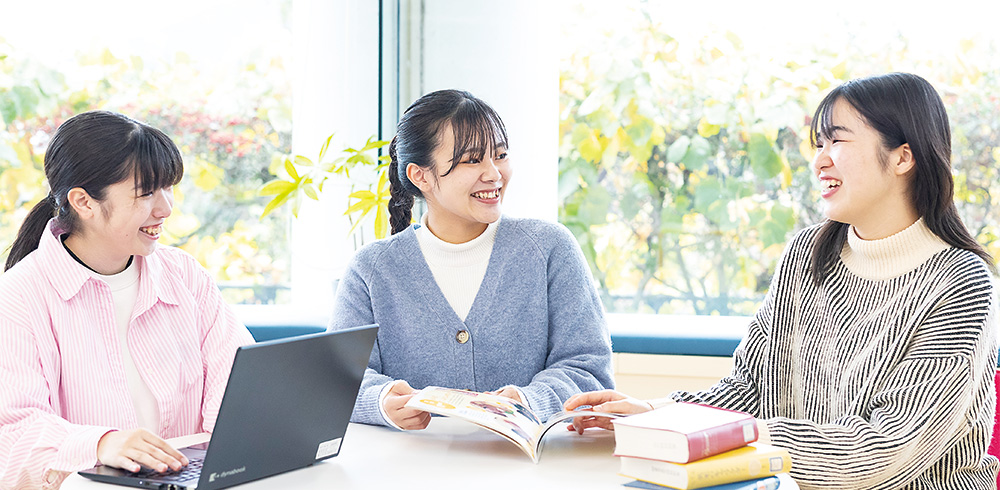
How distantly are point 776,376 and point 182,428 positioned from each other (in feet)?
3.73

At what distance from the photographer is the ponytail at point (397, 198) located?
81.2 inches

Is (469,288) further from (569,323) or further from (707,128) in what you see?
(707,128)

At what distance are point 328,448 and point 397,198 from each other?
2.77ft

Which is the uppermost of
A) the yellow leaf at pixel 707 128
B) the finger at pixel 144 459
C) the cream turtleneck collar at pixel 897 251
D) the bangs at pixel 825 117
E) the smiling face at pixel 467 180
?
the bangs at pixel 825 117

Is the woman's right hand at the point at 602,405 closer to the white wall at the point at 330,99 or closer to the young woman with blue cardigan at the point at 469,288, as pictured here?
the young woman with blue cardigan at the point at 469,288

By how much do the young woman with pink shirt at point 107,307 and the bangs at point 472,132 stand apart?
1.79 ft

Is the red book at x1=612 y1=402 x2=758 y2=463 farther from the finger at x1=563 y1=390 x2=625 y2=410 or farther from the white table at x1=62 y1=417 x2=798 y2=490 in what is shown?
the finger at x1=563 y1=390 x2=625 y2=410

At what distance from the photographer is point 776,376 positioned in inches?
69.8

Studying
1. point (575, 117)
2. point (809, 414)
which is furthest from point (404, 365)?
point (575, 117)

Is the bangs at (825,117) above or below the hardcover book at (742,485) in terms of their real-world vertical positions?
above

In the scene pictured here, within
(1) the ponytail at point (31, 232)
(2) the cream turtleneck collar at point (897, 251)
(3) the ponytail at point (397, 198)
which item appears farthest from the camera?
(3) the ponytail at point (397, 198)

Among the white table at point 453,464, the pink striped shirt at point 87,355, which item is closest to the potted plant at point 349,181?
the pink striped shirt at point 87,355

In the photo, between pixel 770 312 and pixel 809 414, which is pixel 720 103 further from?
pixel 809 414

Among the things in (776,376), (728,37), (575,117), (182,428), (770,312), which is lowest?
(182,428)
